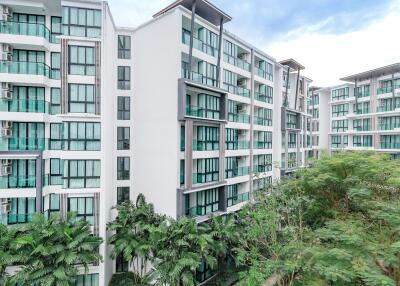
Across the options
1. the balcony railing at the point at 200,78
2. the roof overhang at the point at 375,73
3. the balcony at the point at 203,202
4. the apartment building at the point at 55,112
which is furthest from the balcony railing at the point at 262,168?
the roof overhang at the point at 375,73

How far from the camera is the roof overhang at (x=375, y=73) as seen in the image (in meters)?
37.7

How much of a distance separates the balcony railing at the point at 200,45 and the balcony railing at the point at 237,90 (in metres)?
3.32

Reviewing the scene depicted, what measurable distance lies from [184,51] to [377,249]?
A: 16.8m

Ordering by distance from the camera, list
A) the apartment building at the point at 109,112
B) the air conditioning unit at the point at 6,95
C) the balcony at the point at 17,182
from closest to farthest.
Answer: the balcony at the point at 17,182
the air conditioning unit at the point at 6,95
the apartment building at the point at 109,112

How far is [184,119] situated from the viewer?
18.9 meters

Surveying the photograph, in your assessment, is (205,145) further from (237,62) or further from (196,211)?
(237,62)

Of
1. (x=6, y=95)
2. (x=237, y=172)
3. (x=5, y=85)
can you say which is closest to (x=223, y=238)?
(x=237, y=172)

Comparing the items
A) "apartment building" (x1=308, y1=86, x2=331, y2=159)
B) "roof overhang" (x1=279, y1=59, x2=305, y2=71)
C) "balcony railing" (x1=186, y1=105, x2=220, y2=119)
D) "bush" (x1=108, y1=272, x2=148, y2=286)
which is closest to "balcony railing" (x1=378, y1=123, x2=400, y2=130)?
"apartment building" (x1=308, y1=86, x2=331, y2=159)

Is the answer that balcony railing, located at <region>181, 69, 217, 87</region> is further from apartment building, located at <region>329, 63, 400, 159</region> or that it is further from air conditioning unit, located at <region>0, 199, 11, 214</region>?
apartment building, located at <region>329, 63, 400, 159</region>

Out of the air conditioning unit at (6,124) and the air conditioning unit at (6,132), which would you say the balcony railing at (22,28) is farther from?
the air conditioning unit at (6,132)

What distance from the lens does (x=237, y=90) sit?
86.4 feet

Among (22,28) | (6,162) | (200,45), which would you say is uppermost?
(200,45)

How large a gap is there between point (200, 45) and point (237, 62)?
635cm

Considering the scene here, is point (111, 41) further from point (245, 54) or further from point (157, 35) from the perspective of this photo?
point (245, 54)
